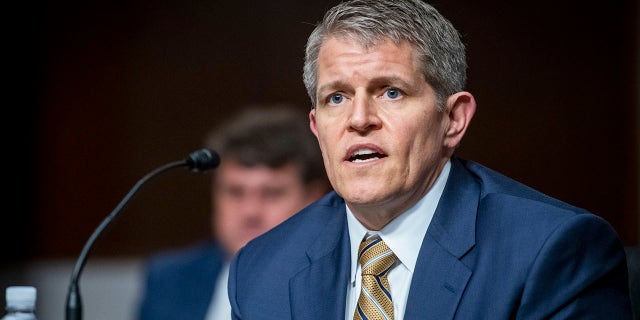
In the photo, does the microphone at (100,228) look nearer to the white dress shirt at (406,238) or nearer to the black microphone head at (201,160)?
the black microphone head at (201,160)

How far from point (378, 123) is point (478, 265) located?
1.08ft

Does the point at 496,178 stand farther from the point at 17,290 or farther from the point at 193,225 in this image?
the point at 193,225

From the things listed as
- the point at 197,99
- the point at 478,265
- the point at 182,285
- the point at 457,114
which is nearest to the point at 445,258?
the point at 478,265

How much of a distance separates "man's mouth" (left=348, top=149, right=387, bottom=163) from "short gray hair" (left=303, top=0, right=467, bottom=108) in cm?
17

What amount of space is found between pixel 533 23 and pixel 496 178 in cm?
234

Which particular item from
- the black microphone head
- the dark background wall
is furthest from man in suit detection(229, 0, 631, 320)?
the dark background wall

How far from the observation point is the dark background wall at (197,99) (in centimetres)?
432

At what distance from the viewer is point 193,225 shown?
14.4ft

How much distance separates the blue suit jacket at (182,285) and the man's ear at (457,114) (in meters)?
1.52

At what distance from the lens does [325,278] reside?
2.13m

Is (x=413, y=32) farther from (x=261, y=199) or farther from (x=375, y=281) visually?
(x=261, y=199)

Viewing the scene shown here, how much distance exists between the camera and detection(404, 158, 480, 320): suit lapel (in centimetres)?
→ 194

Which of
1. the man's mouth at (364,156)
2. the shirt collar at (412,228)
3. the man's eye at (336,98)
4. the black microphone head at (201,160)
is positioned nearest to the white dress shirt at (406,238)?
the shirt collar at (412,228)

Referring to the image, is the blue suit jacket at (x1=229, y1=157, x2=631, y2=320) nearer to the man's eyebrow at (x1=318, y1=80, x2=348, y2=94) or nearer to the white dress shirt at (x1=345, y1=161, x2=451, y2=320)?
the white dress shirt at (x1=345, y1=161, x2=451, y2=320)
